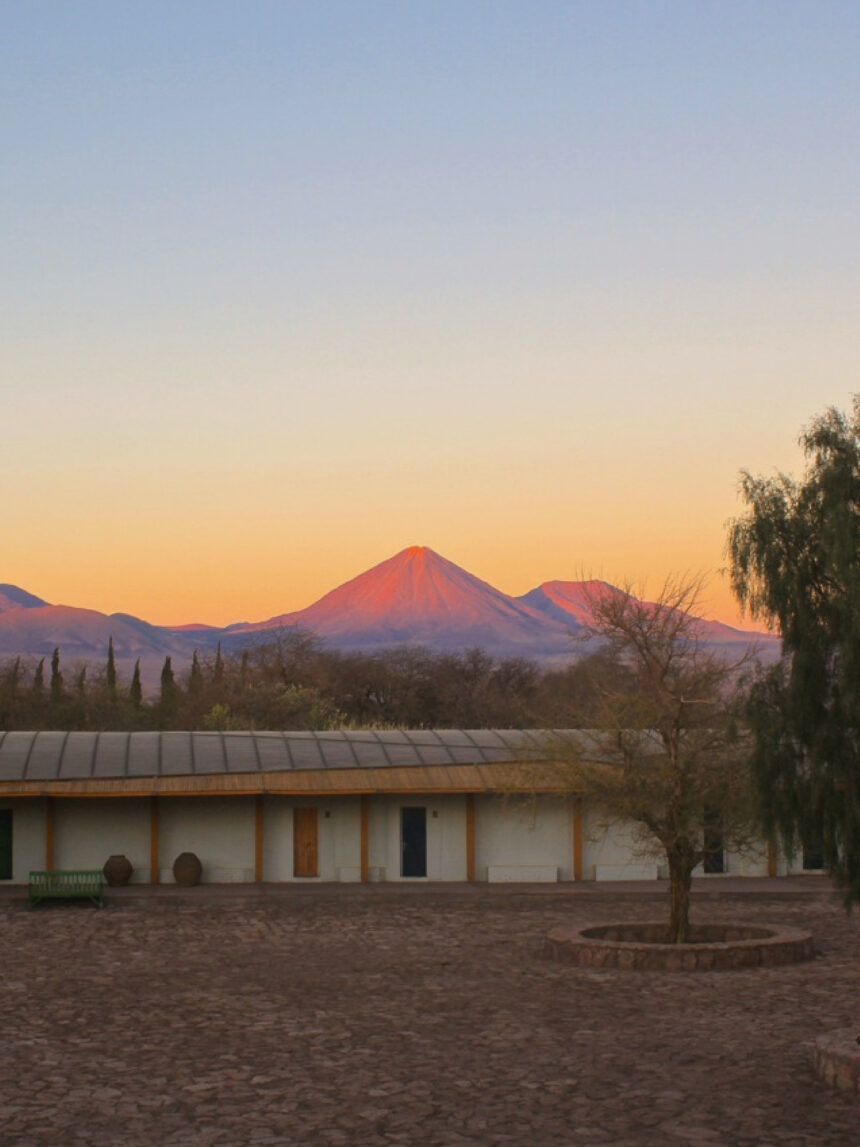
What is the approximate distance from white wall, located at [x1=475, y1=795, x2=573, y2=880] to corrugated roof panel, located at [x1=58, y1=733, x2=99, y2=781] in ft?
28.7

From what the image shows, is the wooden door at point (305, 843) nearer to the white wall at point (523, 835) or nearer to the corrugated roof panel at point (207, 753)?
the corrugated roof panel at point (207, 753)

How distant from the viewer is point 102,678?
104 meters

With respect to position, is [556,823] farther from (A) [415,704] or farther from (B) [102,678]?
(B) [102,678]

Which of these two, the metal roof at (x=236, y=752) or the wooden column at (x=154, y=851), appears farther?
the metal roof at (x=236, y=752)

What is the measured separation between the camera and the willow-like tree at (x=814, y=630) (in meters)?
15.2

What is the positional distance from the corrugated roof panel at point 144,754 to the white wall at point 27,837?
226cm

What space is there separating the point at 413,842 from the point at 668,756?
11502 mm

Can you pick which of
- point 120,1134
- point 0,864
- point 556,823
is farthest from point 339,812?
point 120,1134

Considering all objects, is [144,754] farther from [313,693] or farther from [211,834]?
[313,693]

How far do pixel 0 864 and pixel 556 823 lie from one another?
40.2ft

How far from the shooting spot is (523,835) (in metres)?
33.8

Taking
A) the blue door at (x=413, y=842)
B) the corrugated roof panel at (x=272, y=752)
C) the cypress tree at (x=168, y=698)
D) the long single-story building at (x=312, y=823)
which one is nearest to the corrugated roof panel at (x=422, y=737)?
the long single-story building at (x=312, y=823)

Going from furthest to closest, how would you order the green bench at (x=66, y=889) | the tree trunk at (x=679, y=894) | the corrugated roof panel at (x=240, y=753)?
the corrugated roof panel at (x=240, y=753) → the green bench at (x=66, y=889) → the tree trunk at (x=679, y=894)

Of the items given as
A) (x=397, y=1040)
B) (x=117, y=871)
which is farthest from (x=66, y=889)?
(x=397, y=1040)
